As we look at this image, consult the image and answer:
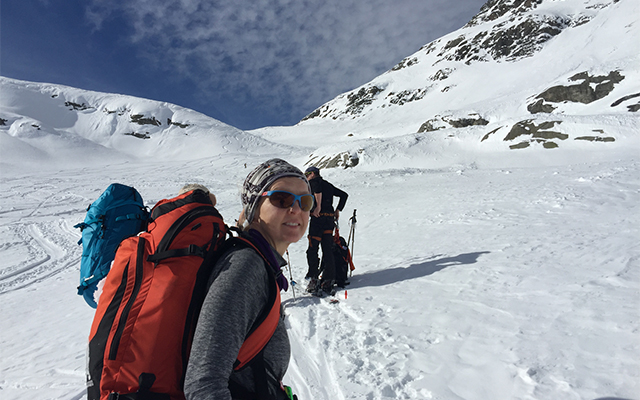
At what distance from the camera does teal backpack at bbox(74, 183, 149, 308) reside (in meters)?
2.69

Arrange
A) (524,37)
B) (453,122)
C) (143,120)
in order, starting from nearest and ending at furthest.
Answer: (453,122) → (143,120) → (524,37)

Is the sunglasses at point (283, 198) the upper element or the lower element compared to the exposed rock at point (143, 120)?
lower

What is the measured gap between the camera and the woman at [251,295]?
1070 mm

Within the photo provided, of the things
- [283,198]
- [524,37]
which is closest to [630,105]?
[283,198]

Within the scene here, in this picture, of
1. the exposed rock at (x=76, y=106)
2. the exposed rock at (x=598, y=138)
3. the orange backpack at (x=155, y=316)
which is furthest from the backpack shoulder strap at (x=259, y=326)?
the exposed rock at (x=76, y=106)

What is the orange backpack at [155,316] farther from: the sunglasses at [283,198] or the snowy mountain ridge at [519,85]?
the snowy mountain ridge at [519,85]

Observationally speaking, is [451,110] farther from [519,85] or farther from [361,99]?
[361,99]

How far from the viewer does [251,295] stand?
3.93ft

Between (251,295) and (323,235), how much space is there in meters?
4.22

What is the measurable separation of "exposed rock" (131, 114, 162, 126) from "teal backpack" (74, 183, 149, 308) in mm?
57645

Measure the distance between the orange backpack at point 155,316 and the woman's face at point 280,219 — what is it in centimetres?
26

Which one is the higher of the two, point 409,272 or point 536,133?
point 536,133

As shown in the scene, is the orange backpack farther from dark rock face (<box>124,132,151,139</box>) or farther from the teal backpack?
dark rock face (<box>124,132,151,139</box>)

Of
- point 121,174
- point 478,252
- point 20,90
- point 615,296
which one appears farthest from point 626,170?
point 20,90
